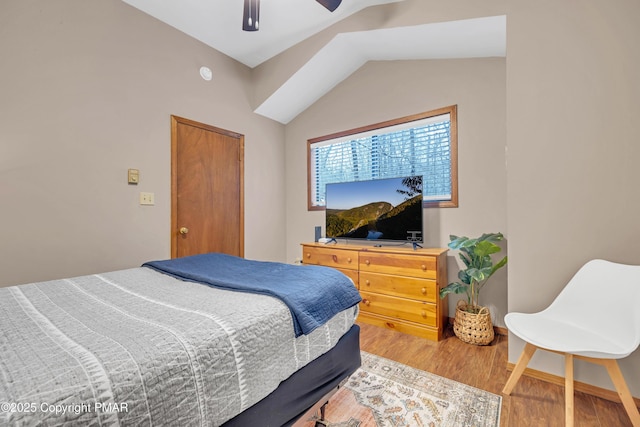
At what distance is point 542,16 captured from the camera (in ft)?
5.80

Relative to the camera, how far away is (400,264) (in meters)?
2.54

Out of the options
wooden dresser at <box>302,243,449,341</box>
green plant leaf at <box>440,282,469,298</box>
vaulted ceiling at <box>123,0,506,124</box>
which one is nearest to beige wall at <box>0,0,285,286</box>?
vaulted ceiling at <box>123,0,506,124</box>

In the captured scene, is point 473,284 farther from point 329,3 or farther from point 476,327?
point 329,3

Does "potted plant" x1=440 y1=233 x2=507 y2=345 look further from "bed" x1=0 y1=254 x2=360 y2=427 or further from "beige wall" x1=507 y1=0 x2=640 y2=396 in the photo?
"bed" x1=0 y1=254 x2=360 y2=427

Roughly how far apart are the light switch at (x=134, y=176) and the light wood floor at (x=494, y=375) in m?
2.49

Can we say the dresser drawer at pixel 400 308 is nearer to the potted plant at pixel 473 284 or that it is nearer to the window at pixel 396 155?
the potted plant at pixel 473 284

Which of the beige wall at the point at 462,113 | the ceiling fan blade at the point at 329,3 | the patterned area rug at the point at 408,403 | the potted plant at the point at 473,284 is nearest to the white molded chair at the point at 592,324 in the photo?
the patterned area rug at the point at 408,403

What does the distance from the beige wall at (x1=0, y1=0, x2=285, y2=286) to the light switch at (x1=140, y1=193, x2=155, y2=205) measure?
0.17ft

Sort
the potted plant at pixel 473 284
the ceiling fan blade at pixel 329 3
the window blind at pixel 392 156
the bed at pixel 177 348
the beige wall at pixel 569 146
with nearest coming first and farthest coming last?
the bed at pixel 177 348, the beige wall at pixel 569 146, the ceiling fan blade at pixel 329 3, the potted plant at pixel 473 284, the window blind at pixel 392 156

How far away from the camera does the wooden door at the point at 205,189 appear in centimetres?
277

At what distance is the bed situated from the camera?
1.98ft

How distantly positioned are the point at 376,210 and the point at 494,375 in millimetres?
1692

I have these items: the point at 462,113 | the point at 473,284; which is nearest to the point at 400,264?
the point at 473,284

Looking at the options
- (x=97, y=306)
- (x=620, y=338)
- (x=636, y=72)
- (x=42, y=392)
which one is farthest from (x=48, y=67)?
(x=620, y=338)
